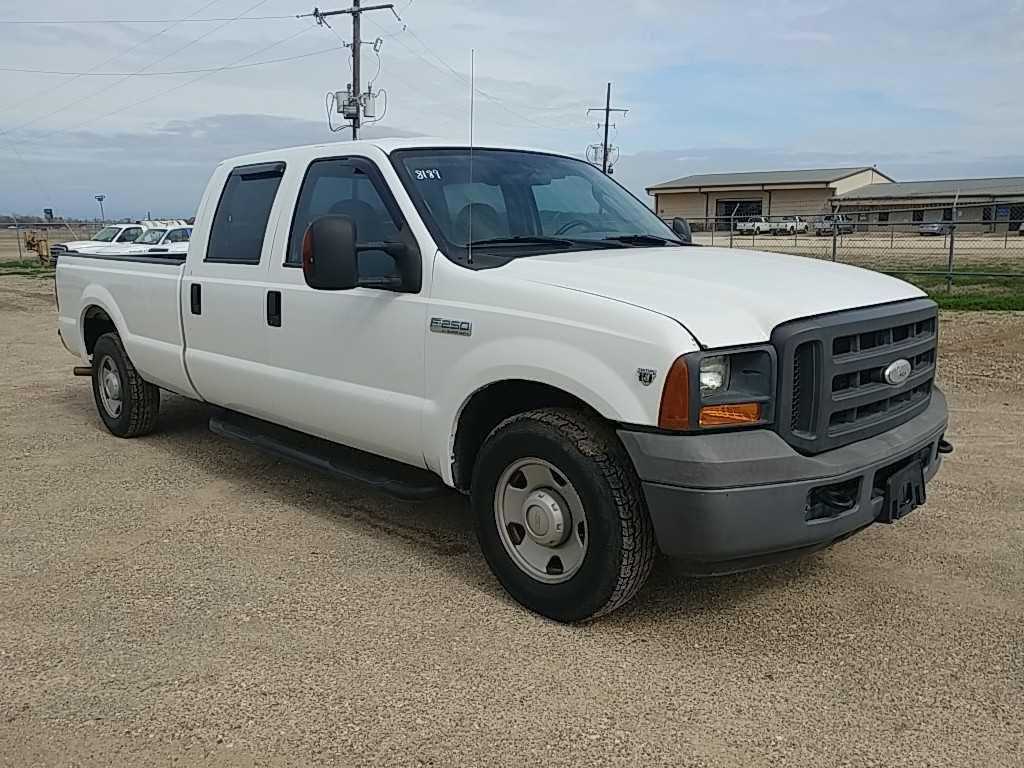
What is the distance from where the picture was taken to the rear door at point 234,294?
5.12 metres

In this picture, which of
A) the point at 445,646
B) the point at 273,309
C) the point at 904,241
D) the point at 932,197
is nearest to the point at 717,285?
the point at 445,646

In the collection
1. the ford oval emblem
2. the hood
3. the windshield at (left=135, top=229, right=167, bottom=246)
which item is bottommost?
the ford oval emblem

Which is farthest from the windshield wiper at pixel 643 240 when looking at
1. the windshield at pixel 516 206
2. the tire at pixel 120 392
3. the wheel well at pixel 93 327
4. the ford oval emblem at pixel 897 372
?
the wheel well at pixel 93 327

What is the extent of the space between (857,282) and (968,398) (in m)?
4.55

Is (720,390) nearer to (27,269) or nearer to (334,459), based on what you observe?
(334,459)

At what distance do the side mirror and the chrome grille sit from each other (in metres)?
1.75

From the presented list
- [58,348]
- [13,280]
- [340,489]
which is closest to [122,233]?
[13,280]

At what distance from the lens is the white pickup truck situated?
3.30m

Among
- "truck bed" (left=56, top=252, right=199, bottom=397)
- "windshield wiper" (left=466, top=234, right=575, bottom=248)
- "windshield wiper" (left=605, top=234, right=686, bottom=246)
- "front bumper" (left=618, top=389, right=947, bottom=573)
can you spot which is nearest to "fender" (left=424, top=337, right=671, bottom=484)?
"front bumper" (left=618, top=389, right=947, bottom=573)

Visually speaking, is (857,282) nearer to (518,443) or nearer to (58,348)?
(518,443)

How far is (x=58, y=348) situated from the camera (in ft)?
40.0

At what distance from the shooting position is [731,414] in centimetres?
329

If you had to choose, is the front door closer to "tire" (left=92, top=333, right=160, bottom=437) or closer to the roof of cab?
the roof of cab

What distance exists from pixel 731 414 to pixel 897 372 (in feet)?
2.98
